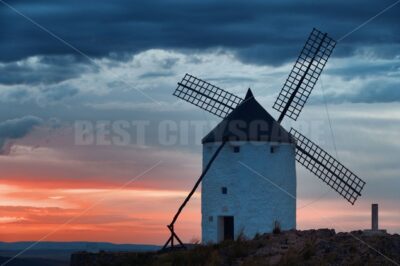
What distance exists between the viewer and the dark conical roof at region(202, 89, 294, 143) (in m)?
30.1

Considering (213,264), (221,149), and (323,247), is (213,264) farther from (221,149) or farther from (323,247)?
(221,149)

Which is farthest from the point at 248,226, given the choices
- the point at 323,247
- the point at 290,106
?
the point at 323,247

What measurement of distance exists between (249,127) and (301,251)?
326 inches

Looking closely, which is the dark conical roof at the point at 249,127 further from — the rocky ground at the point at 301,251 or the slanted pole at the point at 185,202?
the rocky ground at the point at 301,251

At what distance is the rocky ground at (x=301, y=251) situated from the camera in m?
21.9

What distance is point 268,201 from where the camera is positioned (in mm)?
30047

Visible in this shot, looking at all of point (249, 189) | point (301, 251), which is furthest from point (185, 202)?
point (301, 251)

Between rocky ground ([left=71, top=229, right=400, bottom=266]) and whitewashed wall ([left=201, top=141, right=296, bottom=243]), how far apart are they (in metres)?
4.38

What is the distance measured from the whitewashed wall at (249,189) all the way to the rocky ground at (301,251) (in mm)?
4385

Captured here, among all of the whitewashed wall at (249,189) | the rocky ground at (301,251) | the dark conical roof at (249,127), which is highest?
the dark conical roof at (249,127)

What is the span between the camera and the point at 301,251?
74.1 feet

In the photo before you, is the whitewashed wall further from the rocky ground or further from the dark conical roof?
the rocky ground

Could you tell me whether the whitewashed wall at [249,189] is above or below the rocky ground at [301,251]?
above

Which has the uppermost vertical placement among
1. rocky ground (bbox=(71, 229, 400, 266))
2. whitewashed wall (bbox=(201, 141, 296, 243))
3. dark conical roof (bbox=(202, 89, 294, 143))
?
dark conical roof (bbox=(202, 89, 294, 143))
